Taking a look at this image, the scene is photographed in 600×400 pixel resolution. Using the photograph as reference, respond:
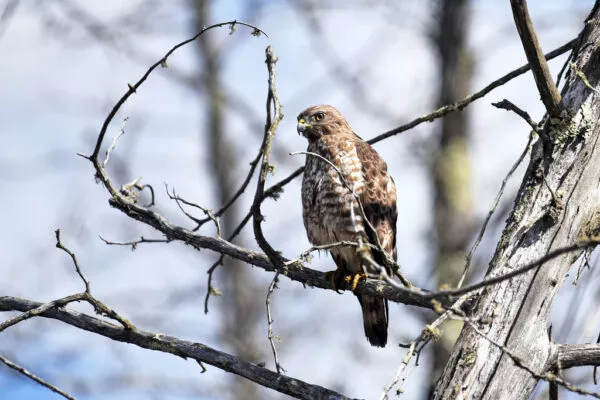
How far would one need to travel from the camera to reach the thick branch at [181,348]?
3064mm

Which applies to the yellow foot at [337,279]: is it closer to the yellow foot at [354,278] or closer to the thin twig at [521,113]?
the yellow foot at [354,278]

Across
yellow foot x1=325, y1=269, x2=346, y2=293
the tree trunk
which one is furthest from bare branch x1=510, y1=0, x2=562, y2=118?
the tree trunk

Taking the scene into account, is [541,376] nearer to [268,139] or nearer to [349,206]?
[268,139]

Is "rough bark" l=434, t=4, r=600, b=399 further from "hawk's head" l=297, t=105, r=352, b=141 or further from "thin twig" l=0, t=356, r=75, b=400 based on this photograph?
"hawk's head" l=297, t=105, r=352, b=141

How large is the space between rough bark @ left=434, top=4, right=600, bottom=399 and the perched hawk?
3.77ft

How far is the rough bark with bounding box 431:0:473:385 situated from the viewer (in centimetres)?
952

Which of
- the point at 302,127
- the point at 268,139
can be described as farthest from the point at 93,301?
the point at 302,127

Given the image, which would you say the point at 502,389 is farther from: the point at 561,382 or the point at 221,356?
the point at 221,356

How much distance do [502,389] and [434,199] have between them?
7123 mm

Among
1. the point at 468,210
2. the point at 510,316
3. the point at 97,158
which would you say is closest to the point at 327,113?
the point at 97,158

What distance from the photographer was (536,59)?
2889mm

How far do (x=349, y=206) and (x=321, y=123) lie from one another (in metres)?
0.92

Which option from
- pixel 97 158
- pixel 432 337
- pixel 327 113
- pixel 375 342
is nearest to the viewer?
pixel 432 337

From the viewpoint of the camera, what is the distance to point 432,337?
2.77 m
